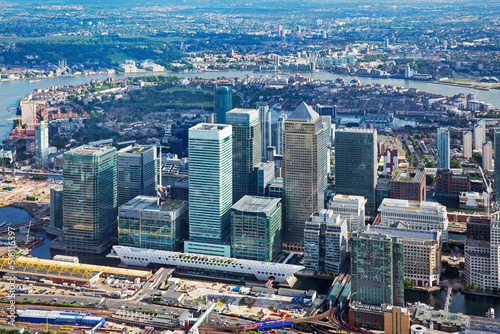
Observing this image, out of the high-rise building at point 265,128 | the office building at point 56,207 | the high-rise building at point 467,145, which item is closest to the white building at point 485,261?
the office building at point 56,207

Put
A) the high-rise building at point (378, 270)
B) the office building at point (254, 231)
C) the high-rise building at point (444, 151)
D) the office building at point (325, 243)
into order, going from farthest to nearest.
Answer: the high-rise building at point (444, 151) → the office building at point (254, 231) → the office building at point (325, 243) → the high-rise building at point (378, 270)

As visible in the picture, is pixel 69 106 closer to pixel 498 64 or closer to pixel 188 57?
pixel 188 57

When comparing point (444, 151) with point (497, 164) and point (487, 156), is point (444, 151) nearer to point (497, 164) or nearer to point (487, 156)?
point (487, 156)

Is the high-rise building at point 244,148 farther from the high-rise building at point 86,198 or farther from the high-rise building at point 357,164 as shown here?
the high-rise building at point 86,198

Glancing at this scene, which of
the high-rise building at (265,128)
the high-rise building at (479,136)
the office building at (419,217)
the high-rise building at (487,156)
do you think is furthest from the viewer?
the high-rise building at (479,136)

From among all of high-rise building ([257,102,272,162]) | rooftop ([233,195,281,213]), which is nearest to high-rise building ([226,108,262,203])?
rooftop ([233,195,281,213])

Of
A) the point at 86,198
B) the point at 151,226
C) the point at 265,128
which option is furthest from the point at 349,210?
the point at 265,128

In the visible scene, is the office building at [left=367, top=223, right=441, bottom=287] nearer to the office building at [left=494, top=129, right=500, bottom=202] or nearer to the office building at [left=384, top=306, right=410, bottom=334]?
the office building at [left=384, top=306, right=410, bottom=334]

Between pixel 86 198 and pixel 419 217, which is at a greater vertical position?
pixel 86 198
